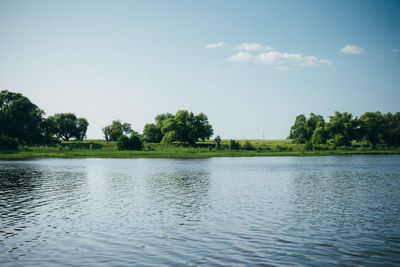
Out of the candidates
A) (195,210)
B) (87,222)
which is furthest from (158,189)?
(87,222)

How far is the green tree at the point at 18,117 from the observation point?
441ft

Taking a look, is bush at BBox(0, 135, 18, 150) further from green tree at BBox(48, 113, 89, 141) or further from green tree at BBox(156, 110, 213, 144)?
green tree at BBox(48, 113, 89, 141)

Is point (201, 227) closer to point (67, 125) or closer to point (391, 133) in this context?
point (391, 133)

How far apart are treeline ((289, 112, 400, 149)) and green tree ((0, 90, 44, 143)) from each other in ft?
398

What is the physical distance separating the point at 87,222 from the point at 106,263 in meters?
8.55

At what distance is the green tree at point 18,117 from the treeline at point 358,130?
398 feet

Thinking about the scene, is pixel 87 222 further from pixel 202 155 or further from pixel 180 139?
pixel 180 139

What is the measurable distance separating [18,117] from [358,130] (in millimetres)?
155425

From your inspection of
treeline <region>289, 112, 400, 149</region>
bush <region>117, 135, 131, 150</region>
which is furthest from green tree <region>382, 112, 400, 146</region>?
bush <region>117, 135, 131, 150</region>

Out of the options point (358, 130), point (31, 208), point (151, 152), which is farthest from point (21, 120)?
point (358, 130)

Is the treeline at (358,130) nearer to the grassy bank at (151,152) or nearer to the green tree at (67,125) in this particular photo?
the grassy bank at (151,152)

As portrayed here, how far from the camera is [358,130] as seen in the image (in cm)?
16238

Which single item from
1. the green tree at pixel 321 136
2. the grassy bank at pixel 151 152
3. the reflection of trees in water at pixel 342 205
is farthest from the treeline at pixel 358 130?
the reflection of trees in water at pixel 342 205

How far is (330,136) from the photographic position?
530ft
